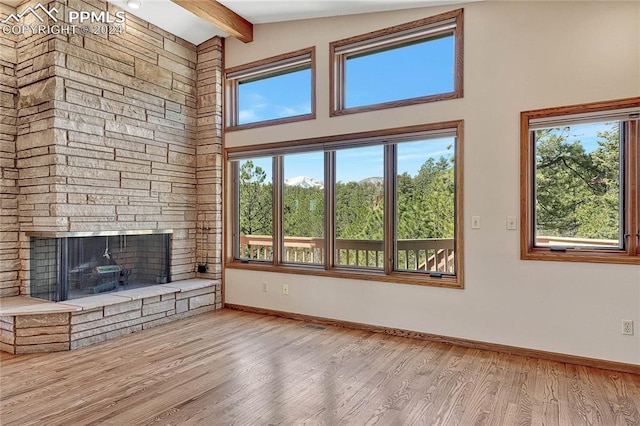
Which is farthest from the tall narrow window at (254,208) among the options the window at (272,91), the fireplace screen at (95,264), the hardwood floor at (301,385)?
the hardwood floor at (301,385)

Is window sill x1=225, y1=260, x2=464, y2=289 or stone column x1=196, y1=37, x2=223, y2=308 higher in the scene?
stone column x1=196, y1=37, x2=223, y2=308

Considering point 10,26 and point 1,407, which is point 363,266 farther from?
point 10,26

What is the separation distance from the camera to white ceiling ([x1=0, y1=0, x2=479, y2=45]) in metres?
3.67

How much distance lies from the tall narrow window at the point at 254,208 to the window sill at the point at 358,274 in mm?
176

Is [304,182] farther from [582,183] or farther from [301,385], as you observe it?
[582,183]

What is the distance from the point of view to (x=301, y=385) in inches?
103

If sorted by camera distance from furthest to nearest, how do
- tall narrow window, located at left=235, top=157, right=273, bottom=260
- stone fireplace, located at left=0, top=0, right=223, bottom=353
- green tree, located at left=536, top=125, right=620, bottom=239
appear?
tall narrow window, located at left=235, top=157, right=273, bottom=260 < stone fireplace, located at left=0, top=0, right=223, bottom=353 < green tree, located at left=536, top=125, right=620, bottom=239

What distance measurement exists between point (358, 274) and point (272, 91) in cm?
252

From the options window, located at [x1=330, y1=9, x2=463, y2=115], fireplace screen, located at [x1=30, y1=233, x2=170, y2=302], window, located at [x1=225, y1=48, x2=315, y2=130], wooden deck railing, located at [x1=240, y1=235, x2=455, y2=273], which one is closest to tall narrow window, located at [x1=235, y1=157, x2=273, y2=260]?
wooden deck railing, located at [x1=240, y1=235, x2=455, y2=273]

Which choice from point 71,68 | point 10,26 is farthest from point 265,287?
point 10,26

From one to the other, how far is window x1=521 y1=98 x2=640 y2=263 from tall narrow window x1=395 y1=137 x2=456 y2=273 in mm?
674

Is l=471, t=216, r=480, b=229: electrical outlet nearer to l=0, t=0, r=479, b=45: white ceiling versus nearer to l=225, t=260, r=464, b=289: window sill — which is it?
l=225, t=260, r=464, b=289: window sill

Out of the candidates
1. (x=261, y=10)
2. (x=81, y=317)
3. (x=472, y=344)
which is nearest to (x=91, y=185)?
(x=81, y=317)

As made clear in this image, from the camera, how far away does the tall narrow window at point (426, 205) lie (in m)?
3.65
